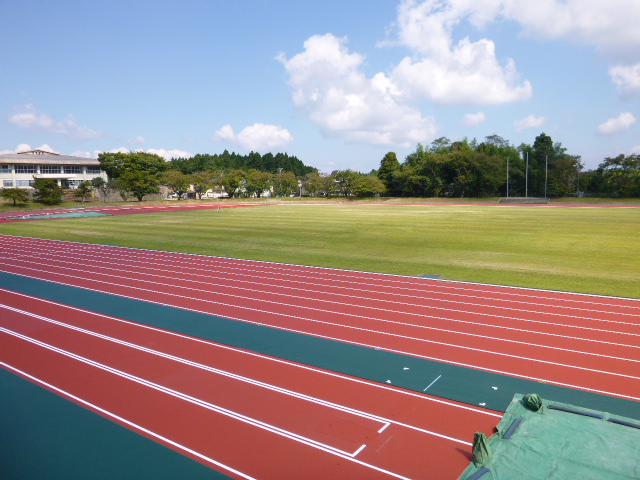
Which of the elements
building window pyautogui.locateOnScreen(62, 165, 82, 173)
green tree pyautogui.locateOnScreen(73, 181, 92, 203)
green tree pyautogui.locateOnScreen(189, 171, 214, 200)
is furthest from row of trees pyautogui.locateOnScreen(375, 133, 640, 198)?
building window pyautogui.locateOnScreen(62, 165, 82, 173)

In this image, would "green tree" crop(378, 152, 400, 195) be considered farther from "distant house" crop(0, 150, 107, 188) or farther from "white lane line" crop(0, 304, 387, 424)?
"white lane line" crop(0, 304, 387, 424)

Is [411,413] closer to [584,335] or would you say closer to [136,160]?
[584,335]

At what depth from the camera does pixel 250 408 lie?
6.54m

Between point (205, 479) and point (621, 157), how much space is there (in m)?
77.7

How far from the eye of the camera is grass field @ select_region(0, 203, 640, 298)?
49.3ft

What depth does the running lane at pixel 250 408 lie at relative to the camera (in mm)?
5363

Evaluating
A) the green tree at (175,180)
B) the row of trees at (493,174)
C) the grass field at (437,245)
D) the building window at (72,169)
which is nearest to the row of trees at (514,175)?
the row of trees at (493,174)

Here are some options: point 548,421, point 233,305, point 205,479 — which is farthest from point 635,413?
point 233,305

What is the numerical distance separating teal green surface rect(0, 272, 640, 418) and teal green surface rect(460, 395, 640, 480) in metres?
0.54

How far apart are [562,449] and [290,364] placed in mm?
4252

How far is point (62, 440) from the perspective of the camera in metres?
5.84

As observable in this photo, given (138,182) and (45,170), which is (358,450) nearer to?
(138,182)

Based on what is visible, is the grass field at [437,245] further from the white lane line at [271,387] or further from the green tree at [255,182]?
the green tree at [255,182]

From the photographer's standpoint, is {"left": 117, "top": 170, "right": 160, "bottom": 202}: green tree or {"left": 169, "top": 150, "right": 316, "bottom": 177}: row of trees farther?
{"left": 169, "top": 150, "right": 316, "bottom": 177}: row of trees
